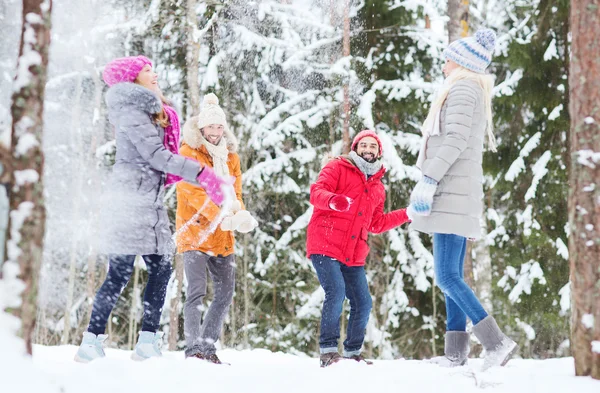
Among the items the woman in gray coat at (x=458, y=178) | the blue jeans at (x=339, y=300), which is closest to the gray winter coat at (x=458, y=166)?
the woman in gray coat at (x=458, y=178)

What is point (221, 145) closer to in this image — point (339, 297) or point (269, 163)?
point (339, 297)

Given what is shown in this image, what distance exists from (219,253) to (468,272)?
5.25m

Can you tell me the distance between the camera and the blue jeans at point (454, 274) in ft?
12.8

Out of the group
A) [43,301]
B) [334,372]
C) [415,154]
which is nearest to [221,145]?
[334,372]

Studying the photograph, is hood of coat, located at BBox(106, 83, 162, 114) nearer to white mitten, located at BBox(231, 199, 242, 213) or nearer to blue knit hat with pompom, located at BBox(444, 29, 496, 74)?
white mitten, located at BBox(231, 199, 242, 213)

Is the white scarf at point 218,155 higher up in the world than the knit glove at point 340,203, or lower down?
higher up

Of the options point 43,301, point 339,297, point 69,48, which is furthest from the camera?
point 43,301

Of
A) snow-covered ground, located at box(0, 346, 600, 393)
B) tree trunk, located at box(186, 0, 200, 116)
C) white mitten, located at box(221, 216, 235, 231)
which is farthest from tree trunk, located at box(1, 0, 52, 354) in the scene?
tree trunk, located at box(186, 0, 200, 116)

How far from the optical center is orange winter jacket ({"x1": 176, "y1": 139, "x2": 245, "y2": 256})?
4406mm

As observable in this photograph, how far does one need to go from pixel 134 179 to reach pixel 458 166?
216 cm

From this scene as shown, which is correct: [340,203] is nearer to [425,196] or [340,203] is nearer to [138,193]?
[425,196]

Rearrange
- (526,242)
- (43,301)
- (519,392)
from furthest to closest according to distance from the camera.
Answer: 1. (43,301)
2. (526,242)
3. (519,392)

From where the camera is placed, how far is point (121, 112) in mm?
4066

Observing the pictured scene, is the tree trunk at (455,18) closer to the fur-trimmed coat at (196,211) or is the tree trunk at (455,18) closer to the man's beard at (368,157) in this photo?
the man's beard at (368,157)
